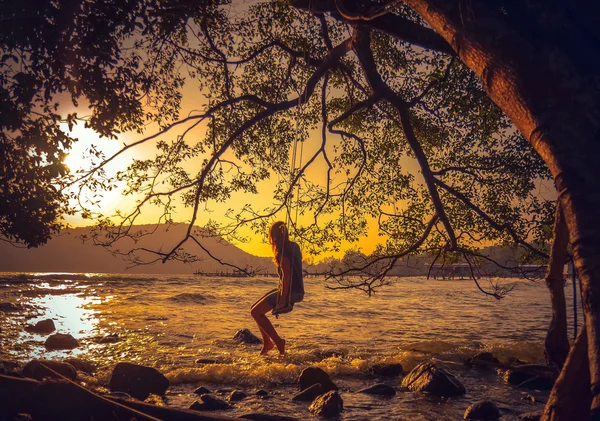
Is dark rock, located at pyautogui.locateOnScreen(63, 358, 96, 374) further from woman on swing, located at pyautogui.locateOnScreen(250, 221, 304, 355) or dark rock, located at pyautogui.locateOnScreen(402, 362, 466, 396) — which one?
dark rock, located at pyautogui.locateOnScreen(402, 362, 466, 396)

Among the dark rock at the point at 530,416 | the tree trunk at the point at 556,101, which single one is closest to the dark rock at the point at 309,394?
the dark rock at the point at 530,416

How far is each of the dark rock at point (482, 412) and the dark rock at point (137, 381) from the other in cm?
449

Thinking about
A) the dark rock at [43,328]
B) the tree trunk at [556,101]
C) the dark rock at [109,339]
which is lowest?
the dark rock at [43,328]

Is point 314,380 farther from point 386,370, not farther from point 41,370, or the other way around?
point 41,370

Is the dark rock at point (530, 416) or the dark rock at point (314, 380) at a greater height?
the dark rock at point (530, 416)

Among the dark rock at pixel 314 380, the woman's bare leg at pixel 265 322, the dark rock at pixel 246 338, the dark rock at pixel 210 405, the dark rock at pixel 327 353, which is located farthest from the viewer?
the dark rock at pixel 246 338

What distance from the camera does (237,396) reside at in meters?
6.64

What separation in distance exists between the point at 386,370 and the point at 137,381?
466cm

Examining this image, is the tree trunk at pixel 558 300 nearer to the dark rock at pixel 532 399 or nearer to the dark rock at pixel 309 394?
the dark rock at pixel 532 399

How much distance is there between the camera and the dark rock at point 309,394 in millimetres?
6594

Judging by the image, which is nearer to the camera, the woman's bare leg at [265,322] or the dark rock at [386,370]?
the dark rock at [386,370]

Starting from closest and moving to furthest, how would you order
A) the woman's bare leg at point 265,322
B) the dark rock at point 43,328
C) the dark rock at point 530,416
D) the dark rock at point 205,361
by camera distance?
the dark rock at point 530,416 < the woman's bare leg at point 265,322 < the dark rock at point 205,361 < the dark rock at point 43,328

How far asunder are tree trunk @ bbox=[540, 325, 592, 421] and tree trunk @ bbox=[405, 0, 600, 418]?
53 centimetres

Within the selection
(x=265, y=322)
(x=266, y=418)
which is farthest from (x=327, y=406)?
(x=265, y=322)
